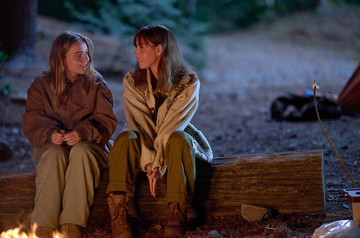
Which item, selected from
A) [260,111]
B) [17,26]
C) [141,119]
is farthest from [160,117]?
[17,26]

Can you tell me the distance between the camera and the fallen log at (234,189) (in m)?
2.43

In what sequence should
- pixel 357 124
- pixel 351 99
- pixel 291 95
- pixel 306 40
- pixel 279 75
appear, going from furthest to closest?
pixel 306 40
pixel 279 75
pixel 291 95
pixel 351 99
pixel 357 124

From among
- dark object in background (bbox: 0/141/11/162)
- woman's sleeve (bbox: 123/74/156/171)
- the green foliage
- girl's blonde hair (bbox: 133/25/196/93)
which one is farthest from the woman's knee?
the green foliage

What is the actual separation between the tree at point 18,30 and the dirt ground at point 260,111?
328mm

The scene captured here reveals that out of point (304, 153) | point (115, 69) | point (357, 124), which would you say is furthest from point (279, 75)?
point (304, 153)

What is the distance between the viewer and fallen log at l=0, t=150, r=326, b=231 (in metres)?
2.43

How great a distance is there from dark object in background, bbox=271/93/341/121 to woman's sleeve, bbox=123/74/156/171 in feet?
11.8

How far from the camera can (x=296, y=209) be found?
8.07ft

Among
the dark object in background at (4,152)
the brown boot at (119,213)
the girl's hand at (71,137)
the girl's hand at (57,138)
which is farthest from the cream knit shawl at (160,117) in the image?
the dark object in background at (4,152)

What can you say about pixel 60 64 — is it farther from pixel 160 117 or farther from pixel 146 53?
pixel 160 117

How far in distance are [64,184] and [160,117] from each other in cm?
81

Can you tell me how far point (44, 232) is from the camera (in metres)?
2.23

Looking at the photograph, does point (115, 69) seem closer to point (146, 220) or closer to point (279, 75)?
point (279, 75)

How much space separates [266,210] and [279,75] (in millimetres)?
8777
